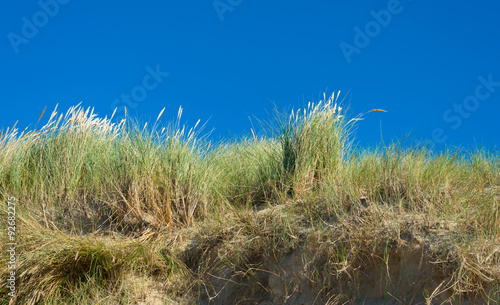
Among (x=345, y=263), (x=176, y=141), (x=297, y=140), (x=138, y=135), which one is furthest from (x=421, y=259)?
(x=138, y=135)

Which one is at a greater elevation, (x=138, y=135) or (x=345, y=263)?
(x=138, y=135)

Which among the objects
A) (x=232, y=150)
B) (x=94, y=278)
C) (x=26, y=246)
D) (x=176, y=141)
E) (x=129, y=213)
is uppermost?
(x=232, y=150)

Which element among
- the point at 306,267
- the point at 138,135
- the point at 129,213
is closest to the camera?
the point at 306,267

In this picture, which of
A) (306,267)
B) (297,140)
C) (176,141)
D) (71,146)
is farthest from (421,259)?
(71,146)

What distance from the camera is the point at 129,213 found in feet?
13.9

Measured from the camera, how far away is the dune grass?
10.2 feet

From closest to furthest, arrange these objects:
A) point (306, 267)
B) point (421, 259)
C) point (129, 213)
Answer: point (421, 259) → point (306, 267) → point (129, 213)

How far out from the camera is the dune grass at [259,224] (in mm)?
3105

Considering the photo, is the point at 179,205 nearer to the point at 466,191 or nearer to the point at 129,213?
the point at 129,213

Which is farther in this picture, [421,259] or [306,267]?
[306,267]

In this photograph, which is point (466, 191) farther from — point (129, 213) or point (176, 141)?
point (129, 213)

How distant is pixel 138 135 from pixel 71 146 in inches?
49.4

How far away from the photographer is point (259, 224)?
12.3ft

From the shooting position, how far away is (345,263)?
10.2 feet
